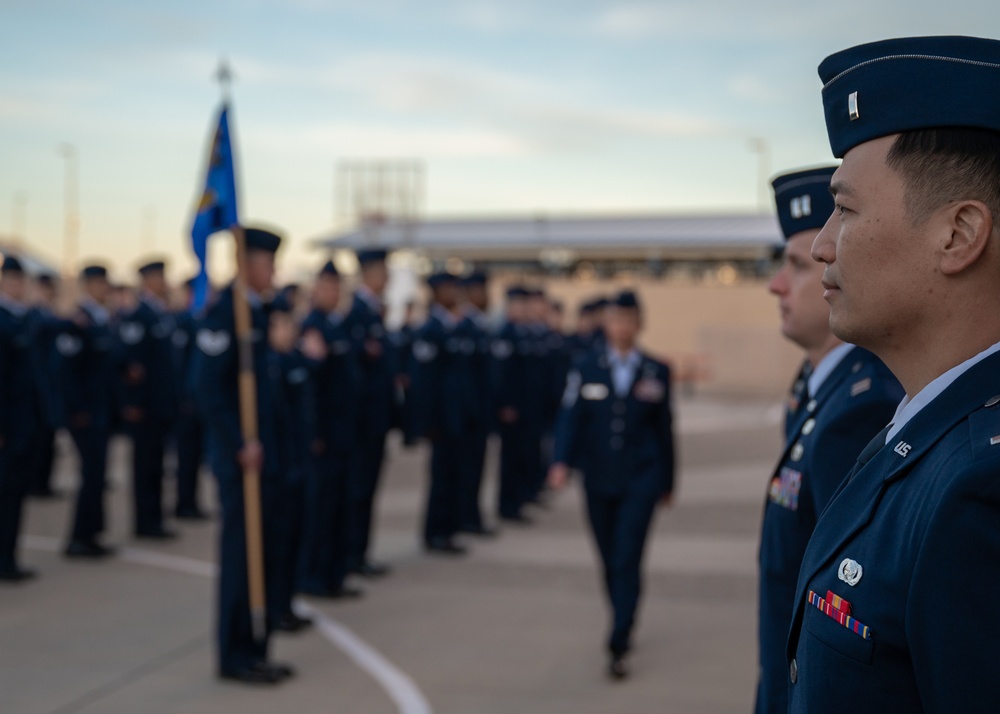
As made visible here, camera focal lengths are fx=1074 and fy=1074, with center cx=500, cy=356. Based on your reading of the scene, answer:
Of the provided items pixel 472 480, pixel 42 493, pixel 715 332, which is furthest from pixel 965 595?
pixel 715 332

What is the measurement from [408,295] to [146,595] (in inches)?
910

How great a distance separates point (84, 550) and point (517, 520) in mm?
3995

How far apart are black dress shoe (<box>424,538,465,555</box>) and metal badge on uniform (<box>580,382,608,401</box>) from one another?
122 inches

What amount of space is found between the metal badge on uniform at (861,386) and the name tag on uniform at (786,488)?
0.27 metres

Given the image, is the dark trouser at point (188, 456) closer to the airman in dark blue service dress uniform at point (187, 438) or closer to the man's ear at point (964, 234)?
the airman in dark blue service dress uniform at point (187, 438)

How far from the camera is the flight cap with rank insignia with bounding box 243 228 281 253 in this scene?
607 cm

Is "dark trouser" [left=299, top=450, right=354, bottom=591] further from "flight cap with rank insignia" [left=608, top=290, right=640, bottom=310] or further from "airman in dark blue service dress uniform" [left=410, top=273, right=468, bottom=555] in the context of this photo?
"flight cap with rank insignia" [left=608, top=290, right=640, bottom=310]

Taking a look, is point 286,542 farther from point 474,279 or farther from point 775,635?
point 474,279

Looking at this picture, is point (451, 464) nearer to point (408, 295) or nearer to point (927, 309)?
point (927, 309)

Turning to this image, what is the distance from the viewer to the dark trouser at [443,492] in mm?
8922

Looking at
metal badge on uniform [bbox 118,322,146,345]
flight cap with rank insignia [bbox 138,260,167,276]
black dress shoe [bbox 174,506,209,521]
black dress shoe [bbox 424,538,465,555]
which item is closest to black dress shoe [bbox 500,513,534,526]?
black dress shoe [bbox 424,538,465,555]

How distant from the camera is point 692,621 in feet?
22.1

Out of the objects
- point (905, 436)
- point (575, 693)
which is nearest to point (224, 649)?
point (575, 693)

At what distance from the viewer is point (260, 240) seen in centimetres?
607
